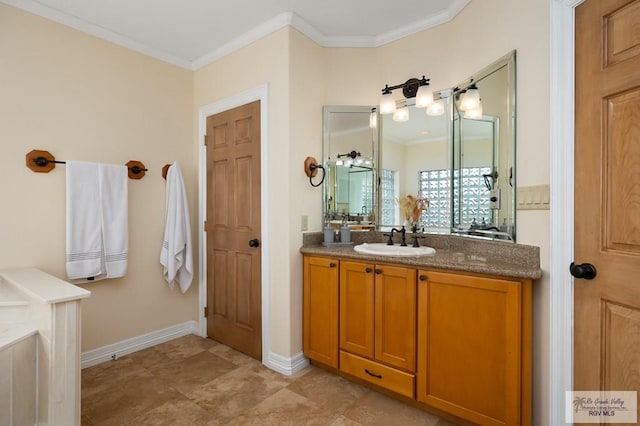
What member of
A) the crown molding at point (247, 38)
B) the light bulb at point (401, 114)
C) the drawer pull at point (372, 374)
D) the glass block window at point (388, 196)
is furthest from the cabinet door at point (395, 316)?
the crown molding at point (247, 38)

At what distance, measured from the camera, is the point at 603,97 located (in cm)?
133

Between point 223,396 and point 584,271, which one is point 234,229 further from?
point 584,271

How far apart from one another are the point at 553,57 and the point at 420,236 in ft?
4.21

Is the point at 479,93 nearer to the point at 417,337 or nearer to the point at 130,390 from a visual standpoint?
the point at 417,337

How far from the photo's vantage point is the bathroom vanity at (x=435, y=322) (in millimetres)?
1525

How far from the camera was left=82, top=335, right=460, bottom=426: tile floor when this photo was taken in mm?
1814

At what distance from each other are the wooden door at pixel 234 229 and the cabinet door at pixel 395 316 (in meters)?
1.03

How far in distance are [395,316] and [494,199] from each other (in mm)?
947

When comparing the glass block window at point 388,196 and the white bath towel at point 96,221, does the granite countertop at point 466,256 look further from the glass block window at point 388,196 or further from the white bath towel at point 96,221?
the white bath towel at point 96,221

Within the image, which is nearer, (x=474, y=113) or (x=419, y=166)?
(x=474, y=113)

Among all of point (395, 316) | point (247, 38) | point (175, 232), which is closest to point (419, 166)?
point (395, 316)

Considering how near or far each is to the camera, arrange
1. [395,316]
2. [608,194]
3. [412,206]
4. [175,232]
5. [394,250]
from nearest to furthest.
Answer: [608,194] < [395,316] < [394,250] < [412,206] < [175,232]

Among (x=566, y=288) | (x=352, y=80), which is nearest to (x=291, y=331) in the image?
(x=566, y=288)

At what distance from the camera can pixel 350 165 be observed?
2.65 meters
